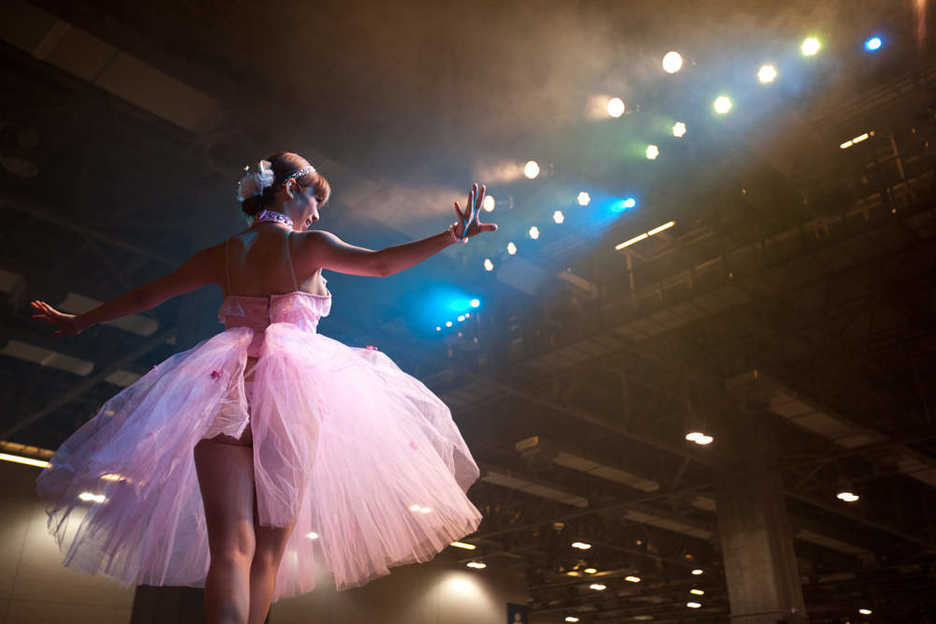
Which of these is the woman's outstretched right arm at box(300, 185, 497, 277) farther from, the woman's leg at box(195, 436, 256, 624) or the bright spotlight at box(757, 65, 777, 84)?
the bright spotlight at box(757, 65, 777, 84)

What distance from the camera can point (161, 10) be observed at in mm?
3648

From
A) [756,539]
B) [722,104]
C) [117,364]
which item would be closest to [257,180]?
[722,104]

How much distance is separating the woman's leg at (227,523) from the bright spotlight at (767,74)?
3833mm

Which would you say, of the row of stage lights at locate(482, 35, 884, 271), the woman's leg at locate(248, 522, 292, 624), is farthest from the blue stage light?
the woman's leg at locate(248, 522, 292, 624)

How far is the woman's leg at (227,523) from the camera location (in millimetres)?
1267

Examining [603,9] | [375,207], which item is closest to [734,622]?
[375,207]

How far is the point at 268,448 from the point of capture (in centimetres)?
144

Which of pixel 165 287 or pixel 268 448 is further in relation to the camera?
pixel 165 287

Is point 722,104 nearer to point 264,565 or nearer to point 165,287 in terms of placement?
point 165,287

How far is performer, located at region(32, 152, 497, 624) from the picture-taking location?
1.43 meters

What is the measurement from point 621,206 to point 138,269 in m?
4.13

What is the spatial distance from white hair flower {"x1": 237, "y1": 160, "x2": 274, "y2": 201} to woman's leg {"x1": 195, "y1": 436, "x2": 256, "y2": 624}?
617 millimetres

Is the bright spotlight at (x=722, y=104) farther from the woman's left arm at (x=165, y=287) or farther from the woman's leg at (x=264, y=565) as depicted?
the woman's leg at (x=264, y=565)

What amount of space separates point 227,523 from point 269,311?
47 centimetres
